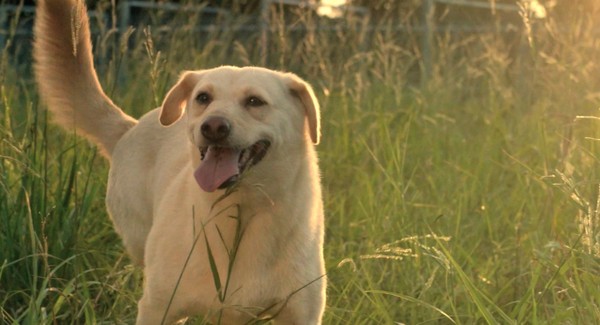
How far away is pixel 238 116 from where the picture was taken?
2.77m

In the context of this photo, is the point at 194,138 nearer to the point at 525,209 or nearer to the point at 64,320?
the point at 64,320

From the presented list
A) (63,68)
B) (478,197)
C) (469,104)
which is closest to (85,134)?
(63,68)

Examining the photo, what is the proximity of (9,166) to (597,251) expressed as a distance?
8.86ft

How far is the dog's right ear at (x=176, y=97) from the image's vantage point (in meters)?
3.18

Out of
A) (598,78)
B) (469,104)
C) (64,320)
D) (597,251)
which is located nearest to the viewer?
(597,251)

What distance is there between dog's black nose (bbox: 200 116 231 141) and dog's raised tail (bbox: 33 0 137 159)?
1241 millimetres

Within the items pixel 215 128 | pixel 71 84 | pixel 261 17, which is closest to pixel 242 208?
pixel 215 128

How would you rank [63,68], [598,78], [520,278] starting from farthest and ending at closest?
[598,78] → [63,68] → [520,278]

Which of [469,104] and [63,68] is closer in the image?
[63,68]

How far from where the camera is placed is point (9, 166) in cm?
394

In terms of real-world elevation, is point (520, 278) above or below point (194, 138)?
below

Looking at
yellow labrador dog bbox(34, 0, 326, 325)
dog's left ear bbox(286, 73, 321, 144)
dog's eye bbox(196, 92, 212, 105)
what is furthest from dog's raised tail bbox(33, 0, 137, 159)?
dog's left ear bbox(286, 73, 321, 144)

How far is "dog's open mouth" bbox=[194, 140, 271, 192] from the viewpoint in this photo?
2.64m

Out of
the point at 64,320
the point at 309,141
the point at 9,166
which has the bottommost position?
the point at 64,320
